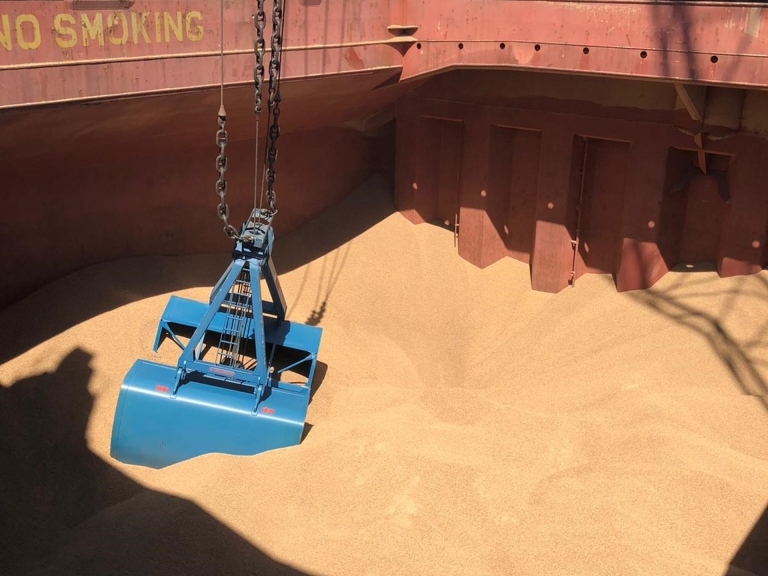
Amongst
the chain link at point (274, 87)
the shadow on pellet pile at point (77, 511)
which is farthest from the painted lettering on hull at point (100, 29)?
the shadow on pellet pile at point (77, 511)

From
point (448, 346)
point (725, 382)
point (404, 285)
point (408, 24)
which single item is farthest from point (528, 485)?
point (408, 24)

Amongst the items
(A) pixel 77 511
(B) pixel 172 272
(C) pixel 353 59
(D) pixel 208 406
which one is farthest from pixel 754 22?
(A) pixel 77 511

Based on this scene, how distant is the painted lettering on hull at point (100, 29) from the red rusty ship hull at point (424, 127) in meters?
0.01

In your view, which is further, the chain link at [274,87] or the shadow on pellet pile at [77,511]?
the chain link at [274,87]

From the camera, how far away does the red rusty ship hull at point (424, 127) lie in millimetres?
7434

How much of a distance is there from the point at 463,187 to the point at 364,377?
3.12m

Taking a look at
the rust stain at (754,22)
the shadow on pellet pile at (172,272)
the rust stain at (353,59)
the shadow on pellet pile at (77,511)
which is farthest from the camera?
the rust stain at (353,59)

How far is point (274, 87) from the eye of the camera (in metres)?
7.98

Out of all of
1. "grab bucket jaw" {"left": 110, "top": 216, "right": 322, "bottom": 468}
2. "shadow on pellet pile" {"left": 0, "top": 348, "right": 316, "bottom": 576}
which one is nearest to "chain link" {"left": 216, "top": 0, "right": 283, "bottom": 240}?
"grab bucket jaw" {"left": 110, "top": 216, "right": 322, "bottom": 468}

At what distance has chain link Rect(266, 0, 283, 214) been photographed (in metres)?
7.66

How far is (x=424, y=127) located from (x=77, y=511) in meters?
6.29

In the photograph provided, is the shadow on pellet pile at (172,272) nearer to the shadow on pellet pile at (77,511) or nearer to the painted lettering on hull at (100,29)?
the shadow on pellet pile at (77,511)

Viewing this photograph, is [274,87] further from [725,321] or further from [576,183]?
[725,321]

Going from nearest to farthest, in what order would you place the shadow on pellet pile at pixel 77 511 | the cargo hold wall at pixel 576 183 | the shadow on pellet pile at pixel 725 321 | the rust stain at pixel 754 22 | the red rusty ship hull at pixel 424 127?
the shadow on pellet pile at pixel 77 511 < the red rusty ship hull at pixel 424 127 < the rust stain at pixel 754 22 < the shadow on pellet pile at pixel 725 321 < the cargo hold wall at pixel 576 183
